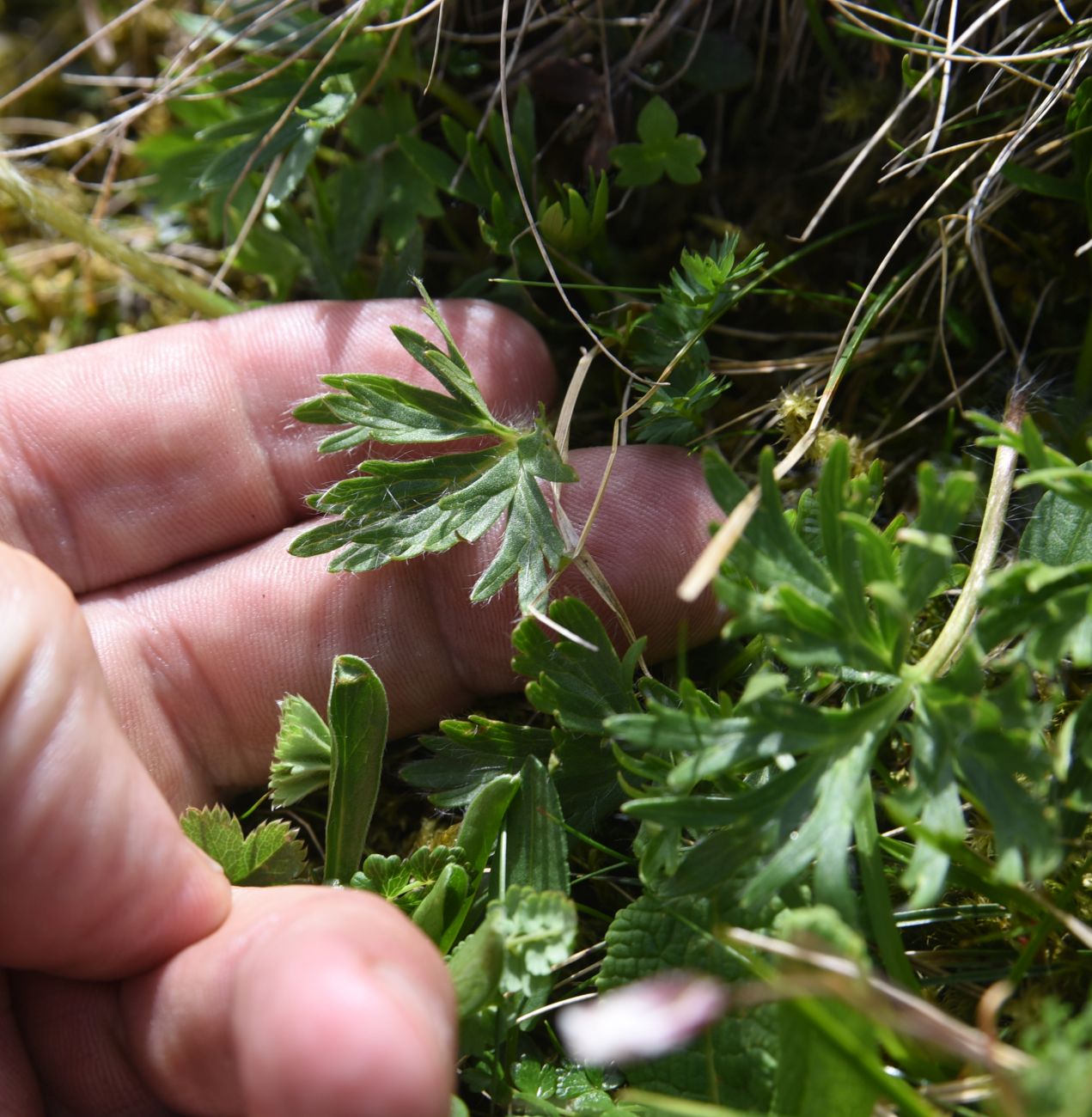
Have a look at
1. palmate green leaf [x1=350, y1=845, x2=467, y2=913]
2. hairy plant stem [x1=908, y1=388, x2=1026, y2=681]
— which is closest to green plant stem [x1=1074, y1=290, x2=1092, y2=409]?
hairy plant stem [x1=908, y1=388, x2=1026, y2=681]

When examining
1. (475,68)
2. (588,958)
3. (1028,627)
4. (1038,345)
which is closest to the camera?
(1028,627)

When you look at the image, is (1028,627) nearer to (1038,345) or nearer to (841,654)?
(841,654)

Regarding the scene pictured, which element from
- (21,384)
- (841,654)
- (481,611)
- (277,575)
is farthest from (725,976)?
(21,384)

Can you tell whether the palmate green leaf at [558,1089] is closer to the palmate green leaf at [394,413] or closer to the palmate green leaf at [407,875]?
the palmate green leaf at [407,875]

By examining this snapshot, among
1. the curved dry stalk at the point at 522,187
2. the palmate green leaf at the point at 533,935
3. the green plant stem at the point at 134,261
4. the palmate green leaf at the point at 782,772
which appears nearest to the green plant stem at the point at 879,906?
the palmate green leaf at the point at 782,772

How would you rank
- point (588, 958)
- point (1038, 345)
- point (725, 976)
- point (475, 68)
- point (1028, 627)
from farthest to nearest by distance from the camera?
point (475, 68)
point (1038, 345)
point (588, 958)
point (725, 976)
point (1028, 627)

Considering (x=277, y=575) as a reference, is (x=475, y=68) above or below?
above
